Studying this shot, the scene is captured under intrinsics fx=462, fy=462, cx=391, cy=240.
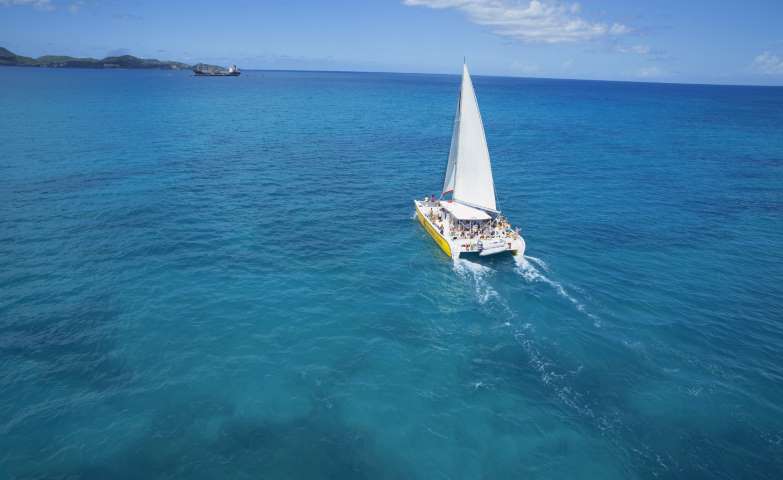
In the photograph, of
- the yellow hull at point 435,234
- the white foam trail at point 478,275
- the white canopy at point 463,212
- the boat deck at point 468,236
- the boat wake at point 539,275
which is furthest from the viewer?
the white canopy at point 463,212

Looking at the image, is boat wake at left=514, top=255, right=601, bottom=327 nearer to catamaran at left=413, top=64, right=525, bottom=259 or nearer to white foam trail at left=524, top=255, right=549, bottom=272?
white foam trail at left=524, top=255, right=549, bottom=272

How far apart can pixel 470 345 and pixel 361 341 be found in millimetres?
8429

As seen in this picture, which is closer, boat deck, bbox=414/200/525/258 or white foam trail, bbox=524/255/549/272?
boat deck, bbox=414/200/525/258

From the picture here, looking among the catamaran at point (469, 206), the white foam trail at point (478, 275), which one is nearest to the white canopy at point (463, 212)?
the catamaran at point (469, 206)

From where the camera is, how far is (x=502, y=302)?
41.5 m

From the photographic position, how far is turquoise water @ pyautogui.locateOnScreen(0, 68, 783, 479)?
2633cm

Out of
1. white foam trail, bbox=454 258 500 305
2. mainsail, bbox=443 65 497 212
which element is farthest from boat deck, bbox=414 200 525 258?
mainsail, bbox=443 65 497 212

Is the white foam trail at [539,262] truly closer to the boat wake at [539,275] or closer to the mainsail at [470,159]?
the boat wake at [539,275]

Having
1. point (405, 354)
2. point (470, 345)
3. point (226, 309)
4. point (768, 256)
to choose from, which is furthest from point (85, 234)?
point (768, 256)

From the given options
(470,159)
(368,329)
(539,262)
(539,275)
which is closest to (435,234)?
(470,159)

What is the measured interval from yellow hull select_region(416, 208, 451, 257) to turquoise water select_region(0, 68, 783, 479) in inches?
50.3

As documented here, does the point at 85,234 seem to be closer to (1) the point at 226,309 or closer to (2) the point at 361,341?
(1) the point at 226,309

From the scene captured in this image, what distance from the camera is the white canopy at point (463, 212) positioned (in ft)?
170

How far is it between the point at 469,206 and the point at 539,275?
13.7 m
